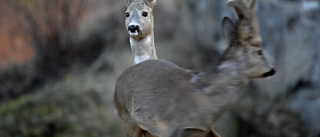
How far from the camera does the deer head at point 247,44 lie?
2191 millimetres

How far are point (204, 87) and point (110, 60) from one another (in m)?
5.31

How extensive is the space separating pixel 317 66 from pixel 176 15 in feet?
7.39

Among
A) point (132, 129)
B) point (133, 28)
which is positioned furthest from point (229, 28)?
point (133, 28)

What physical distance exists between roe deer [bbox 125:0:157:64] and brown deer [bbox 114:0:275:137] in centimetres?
88

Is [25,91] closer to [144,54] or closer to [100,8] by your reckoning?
[100,8]

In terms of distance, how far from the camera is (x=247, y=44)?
7.29 ft

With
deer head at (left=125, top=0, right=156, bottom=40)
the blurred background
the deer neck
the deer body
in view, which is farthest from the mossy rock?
the deer body

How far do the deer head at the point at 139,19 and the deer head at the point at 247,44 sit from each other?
1119 mm

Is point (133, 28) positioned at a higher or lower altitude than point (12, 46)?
higher

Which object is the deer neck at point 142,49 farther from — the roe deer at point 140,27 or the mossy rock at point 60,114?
the mossy rock at point 60,114

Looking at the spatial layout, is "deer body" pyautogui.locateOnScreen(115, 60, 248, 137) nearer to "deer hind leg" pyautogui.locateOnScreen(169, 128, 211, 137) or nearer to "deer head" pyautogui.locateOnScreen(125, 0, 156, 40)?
"deer hind leg" pyautogui.locateOnScreen(169, 128, 211, 137)

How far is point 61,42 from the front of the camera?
24.6ft

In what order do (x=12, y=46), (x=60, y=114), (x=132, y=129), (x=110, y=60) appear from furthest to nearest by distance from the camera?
(x=110, y=60) → (x=12, y=46) → (x=60, y=114) → (x=132, y=129)

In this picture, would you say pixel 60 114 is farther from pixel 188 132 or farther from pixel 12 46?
pixel 188 132
